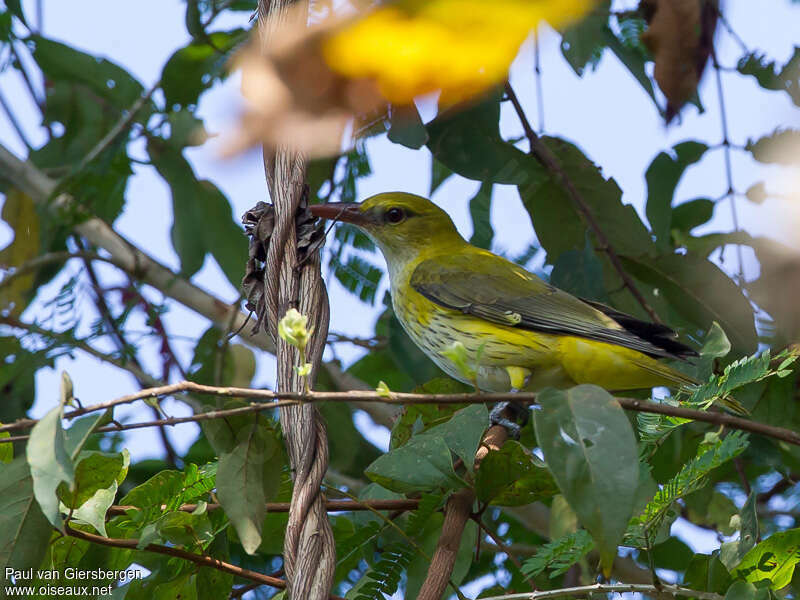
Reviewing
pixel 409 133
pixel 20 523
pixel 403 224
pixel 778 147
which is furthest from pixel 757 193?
pixel 20 523

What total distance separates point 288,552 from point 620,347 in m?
1.57

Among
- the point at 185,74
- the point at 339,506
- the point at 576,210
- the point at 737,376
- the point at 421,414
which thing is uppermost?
the point at 185,74

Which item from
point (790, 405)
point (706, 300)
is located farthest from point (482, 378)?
point (790, 405)

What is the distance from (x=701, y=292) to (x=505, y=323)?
60 cm

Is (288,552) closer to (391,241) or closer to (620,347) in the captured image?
(620,347)

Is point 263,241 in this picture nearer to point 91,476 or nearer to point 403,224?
point 91,476

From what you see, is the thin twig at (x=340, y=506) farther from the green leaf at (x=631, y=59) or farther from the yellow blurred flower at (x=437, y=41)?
the green leaf at (x=631, y=59)

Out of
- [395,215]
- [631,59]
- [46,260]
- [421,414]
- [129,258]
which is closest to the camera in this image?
[421,414]

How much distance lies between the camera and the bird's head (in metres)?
3.50

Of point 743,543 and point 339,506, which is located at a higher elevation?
point 339,506

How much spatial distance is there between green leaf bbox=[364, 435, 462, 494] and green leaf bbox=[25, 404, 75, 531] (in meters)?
0.61

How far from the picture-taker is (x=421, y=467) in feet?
5.52

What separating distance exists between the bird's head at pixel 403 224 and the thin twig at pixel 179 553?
1.82 meters

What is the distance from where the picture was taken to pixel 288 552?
1.43 meters
